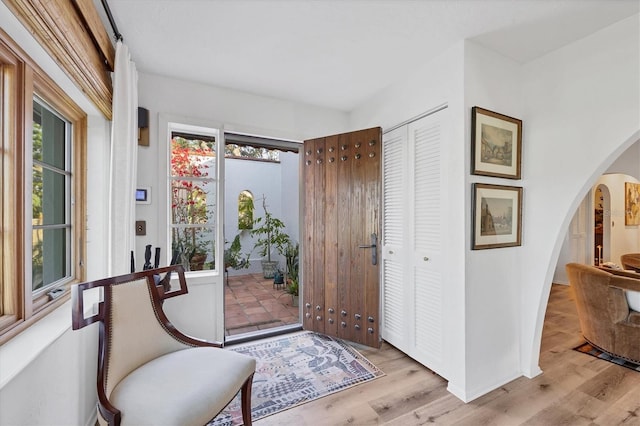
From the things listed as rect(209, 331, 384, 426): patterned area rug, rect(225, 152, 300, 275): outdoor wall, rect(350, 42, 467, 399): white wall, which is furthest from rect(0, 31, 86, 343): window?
rect(225, 152, 300, 275): outdoor wall

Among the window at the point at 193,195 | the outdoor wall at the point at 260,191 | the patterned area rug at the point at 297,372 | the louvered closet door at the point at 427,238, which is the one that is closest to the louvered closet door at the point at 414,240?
the louvered closet door at the point at 427,238

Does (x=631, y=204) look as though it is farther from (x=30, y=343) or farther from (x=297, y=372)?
(x=30, y=343)

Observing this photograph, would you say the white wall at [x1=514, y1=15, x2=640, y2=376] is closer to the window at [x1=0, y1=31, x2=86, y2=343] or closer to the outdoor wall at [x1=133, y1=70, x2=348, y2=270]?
the outdoor wall at [x1=133, y1=70, x2=348, y2=270]

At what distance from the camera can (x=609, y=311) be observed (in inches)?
100

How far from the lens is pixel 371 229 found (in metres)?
2.65

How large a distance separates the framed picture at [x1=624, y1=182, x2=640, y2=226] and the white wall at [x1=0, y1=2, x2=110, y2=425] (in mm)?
8297

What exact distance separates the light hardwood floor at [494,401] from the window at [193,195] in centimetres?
155

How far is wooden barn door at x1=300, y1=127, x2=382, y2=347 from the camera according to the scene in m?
2.63

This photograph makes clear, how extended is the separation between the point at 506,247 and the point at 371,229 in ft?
3.50

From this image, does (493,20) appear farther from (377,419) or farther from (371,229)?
(377,419)

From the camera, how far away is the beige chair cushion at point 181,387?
1.17 meters

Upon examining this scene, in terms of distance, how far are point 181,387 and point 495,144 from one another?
2459 mm

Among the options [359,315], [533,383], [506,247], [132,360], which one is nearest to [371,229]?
[359,315]

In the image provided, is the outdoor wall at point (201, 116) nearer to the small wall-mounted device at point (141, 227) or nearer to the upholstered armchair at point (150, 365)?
the small wall-mounted device at point (141, 227)
